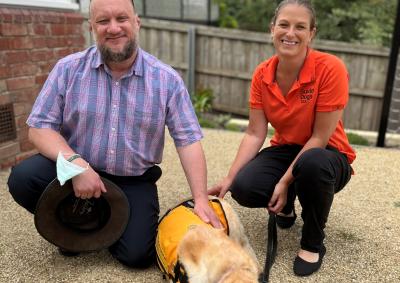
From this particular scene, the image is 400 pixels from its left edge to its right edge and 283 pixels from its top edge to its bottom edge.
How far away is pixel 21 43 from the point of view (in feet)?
13.9

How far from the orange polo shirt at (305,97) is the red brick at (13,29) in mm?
2455

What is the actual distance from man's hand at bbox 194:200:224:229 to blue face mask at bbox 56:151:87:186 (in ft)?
2.13

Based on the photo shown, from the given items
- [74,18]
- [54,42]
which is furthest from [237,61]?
[54,42]

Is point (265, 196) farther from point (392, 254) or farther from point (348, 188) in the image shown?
point (348, 188)

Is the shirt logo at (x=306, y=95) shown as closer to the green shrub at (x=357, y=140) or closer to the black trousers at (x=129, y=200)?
the black trousers at (x=129, y=200)

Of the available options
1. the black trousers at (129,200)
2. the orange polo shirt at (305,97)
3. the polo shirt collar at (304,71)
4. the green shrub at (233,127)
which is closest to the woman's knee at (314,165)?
the orange polo shirt at (305,97)

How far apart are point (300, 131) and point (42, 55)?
2.91m

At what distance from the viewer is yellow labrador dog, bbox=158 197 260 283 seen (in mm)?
1835

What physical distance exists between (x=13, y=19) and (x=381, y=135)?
441 centimetres

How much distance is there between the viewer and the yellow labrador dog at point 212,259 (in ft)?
6.02

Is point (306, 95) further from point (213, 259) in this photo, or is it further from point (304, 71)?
point (213, 259)

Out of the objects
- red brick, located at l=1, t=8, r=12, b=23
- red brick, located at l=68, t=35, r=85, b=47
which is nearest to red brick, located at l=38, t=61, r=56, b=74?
red brick, located at l=68, t=35, r=85, b=47

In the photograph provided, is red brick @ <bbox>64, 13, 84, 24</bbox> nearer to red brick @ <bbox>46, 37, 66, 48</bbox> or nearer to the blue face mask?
red brick @ <bbox>46, 37, 66, 48</bbox>

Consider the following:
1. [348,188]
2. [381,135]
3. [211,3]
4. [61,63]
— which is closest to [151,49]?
[211,3]
